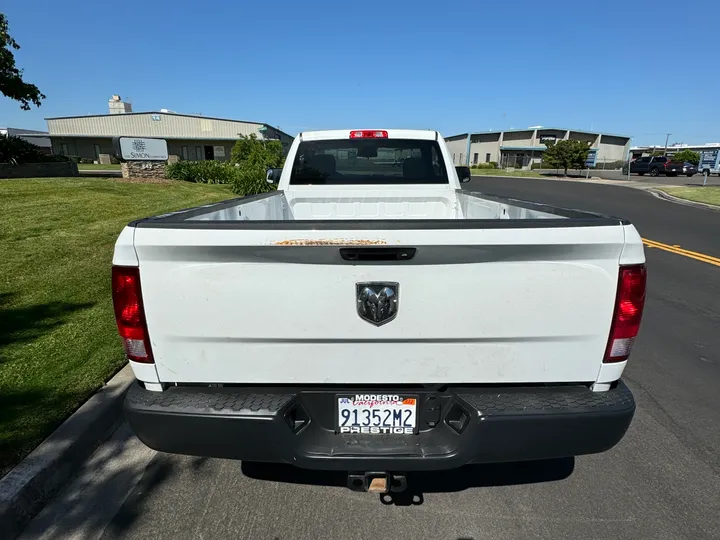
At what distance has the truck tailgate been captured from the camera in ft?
5.84

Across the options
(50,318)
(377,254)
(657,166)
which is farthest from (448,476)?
(657,166)

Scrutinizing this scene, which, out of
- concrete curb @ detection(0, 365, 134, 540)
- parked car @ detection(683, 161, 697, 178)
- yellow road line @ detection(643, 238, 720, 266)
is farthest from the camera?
parked car @ detection(683, 161, 697, 178)

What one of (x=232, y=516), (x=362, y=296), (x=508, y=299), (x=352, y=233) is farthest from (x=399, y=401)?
(x=232, y=516)

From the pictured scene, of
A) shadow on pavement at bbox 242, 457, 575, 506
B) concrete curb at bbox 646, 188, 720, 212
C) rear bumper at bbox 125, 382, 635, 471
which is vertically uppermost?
rear bumper at bbox 125, 382, 635, 471

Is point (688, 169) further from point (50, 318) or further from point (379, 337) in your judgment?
point (50, 318)

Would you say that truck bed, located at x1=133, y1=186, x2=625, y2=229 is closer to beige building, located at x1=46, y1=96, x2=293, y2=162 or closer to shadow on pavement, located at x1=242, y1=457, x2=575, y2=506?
shadow on pavement, located at x1=242, y1=457, x2=575, y2=506

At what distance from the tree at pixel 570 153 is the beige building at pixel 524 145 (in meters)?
22.1

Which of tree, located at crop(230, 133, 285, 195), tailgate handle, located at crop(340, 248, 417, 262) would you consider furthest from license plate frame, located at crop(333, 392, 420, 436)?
tree, located at crop(230, 133, 285, 195)

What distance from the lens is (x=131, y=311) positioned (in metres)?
1.88

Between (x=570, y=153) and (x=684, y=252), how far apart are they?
122 ft

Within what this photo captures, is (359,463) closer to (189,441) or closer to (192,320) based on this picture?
(189,441)

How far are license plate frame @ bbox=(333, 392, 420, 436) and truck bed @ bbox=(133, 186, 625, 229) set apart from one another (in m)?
0.76

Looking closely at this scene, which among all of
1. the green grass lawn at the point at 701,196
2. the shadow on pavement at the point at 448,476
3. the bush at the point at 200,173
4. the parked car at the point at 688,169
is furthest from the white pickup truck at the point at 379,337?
the parked car at the point at 688,169

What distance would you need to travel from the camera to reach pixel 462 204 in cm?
416
